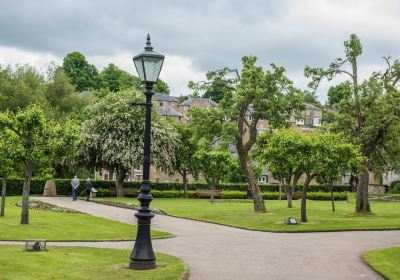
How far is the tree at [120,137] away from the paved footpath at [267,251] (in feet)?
82.3

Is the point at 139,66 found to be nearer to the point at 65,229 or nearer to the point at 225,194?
the point at 65,229

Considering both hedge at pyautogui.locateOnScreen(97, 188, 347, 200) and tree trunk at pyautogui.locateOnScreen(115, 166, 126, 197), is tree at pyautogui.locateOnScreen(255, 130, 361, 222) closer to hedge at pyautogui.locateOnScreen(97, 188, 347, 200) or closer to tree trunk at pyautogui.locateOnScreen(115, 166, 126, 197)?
tree trunk at pyautogui.locateOnScreen(115, 166, 126, 197)

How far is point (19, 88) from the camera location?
60.7 m

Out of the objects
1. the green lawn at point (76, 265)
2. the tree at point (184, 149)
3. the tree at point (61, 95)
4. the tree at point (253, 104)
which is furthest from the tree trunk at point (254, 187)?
the tree at point (61, 95)

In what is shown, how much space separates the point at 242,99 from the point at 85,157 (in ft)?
74.5

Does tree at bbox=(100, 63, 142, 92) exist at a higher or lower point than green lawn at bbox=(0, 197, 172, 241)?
higher

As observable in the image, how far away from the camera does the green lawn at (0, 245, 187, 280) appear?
1350cm

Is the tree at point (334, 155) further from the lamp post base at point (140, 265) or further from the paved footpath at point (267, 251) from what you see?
the lamp post base at point (140, 265)

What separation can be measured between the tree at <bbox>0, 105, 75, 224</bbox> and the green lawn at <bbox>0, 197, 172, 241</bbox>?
154 centimetres

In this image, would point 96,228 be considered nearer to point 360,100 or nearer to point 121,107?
point 360,100

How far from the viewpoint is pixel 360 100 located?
129ft

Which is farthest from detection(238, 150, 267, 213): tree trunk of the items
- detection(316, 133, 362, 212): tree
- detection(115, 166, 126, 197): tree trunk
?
detection(115, 166, 126, 197): tree trunk

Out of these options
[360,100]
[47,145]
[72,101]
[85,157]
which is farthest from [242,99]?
[72,101]

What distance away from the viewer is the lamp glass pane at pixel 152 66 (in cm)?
1470
